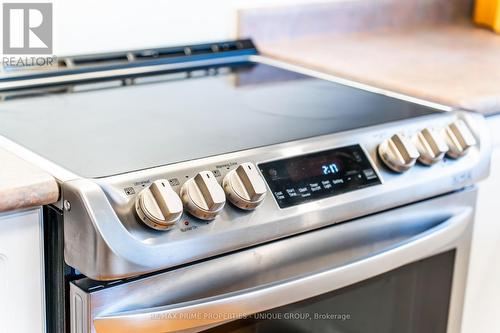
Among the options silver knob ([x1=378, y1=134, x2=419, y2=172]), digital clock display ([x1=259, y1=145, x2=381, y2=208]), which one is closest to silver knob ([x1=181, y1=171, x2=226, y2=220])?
digital clock display ([x1=259, y1=145, x2=381, y2=208])

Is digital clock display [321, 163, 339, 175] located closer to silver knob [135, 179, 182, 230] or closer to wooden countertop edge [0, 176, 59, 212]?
silver knob [135, 179, 182, 230]

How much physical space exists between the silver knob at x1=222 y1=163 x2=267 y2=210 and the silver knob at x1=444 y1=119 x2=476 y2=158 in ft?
1.29

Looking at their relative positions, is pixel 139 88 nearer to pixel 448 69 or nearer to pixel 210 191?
pixel 210 191

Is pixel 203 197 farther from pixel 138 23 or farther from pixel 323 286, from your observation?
pixel 138 23

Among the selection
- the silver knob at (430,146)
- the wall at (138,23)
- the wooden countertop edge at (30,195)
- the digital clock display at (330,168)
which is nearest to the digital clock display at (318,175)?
the digital clock display at (330,168)

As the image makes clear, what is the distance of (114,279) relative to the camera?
905 millimetres

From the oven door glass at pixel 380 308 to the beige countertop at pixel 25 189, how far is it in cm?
28

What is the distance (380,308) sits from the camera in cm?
125

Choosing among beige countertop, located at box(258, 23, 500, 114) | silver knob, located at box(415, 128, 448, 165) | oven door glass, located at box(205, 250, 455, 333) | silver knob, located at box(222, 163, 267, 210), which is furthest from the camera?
beige countertop, located at box(258, 23, 500, 114)

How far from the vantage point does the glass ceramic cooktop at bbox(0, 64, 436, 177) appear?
1.05 meters

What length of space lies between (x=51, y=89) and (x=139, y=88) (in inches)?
5.9

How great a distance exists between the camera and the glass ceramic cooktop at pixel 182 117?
3.44ft

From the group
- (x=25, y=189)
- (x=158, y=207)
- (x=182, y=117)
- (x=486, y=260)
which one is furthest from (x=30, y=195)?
(x=486, y=260)

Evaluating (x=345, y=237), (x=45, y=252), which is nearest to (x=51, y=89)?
(x=45, y=252)
